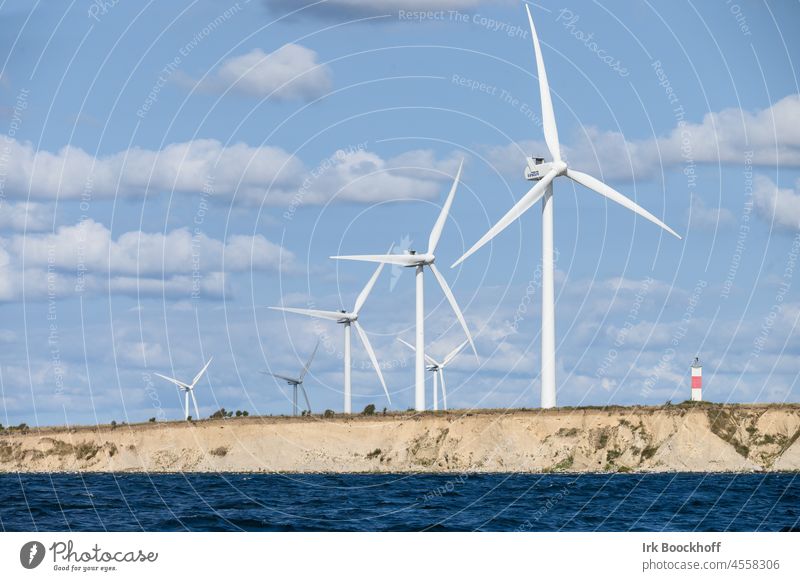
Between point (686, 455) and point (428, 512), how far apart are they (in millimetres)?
83440

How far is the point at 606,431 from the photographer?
158750 mm

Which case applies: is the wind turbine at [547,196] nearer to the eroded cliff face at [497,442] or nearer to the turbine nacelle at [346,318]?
the eroded cliff face at [497,442]

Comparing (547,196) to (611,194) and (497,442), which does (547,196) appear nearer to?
(611,194)

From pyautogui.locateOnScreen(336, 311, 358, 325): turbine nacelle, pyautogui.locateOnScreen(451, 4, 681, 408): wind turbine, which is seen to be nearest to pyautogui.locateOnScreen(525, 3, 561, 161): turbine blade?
pyautogui.locateOnScreen(451, 4, 681, 408): wind turbine

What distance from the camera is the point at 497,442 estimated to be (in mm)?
164750

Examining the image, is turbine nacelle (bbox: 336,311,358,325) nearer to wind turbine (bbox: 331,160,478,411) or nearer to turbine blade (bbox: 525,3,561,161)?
wind turbine (bbox: 331,160,478,411)

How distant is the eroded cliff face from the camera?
509ft

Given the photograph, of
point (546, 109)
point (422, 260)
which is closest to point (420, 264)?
point (422, 260)

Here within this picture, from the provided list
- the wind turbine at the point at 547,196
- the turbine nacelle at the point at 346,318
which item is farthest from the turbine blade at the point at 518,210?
the turbine nacelle at the point at 346,318

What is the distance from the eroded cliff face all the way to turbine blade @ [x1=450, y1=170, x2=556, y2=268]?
34.6 m

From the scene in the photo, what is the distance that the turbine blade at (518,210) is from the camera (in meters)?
104

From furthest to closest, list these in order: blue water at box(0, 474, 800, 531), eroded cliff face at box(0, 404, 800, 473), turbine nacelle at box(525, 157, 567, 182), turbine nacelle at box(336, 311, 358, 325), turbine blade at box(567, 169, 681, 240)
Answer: turbine nacelle at box(336, 311, 358, 325)
eroded cliff face at box(0, 404, 800, 473)
turbine nacelle at box(525, 157, 567, 182)
turbine blade at box(567, 169, 681, 240)
blue water at box(0, 474, 800, 531)
